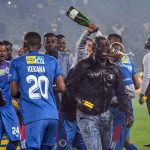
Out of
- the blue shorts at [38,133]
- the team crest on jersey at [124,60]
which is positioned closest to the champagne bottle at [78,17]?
the blue shorts at [38,133]

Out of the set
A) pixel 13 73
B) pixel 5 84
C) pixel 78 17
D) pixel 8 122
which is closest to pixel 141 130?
pixel 8 122

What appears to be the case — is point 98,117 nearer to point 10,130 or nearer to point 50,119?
point 50,119

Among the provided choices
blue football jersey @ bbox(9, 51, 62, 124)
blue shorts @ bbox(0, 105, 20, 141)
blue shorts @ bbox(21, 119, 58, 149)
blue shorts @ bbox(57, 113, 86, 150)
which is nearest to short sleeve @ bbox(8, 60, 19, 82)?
blue football jersey @ bbox(9, 51, 62, 124)

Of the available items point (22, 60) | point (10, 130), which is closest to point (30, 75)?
point (22, 60)

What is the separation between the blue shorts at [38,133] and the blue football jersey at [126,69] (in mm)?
1844

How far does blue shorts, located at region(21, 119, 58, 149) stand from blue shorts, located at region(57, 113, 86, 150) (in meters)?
1.78

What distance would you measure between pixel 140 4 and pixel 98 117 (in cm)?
3604

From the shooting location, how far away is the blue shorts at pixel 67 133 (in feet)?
27.1

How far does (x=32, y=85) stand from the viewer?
20.6 feet

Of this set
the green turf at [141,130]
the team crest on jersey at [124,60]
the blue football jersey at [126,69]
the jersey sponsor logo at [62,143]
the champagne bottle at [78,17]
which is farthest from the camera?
the green turf at [141,130]

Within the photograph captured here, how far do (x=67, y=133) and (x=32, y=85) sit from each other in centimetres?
219

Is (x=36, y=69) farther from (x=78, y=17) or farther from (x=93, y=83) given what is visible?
(x=78, y=17)

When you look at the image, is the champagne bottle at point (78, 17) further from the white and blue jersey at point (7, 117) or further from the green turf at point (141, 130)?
the green turf at point (141, 130)

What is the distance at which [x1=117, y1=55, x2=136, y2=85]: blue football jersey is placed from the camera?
7902 millimetres
